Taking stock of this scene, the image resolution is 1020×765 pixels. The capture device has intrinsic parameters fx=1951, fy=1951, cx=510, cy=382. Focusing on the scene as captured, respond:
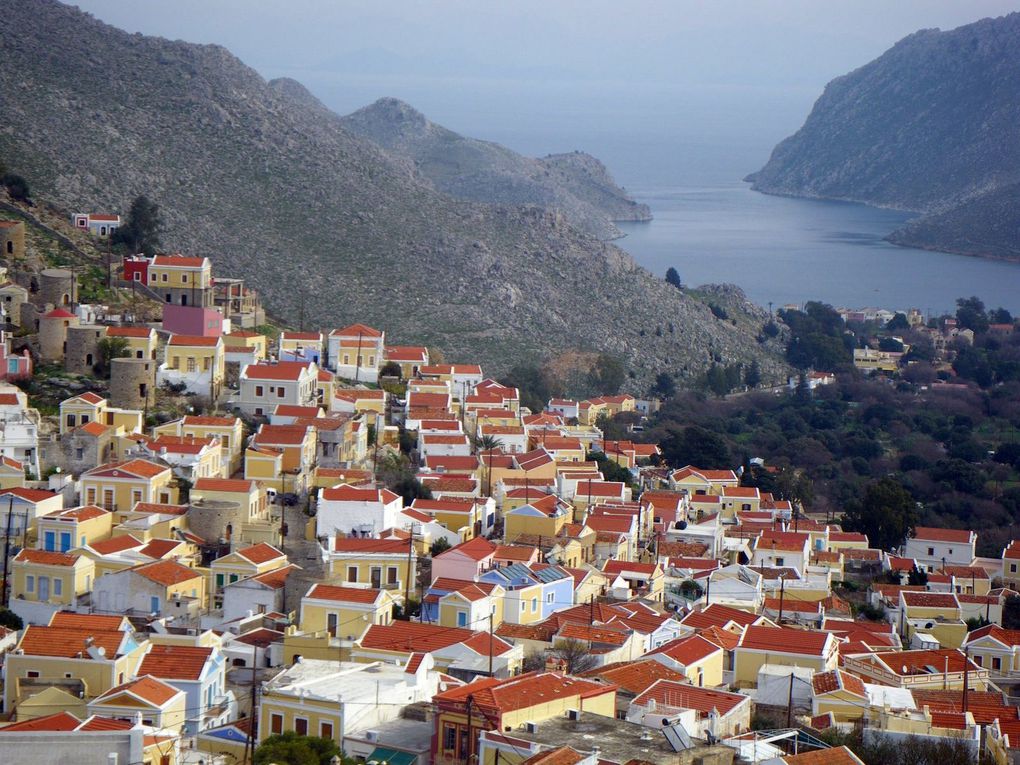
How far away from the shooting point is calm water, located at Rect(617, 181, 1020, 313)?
103m

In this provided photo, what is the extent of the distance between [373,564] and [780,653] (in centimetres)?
564

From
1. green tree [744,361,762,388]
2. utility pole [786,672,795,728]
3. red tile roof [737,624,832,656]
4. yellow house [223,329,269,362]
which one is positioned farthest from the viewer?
green tree [744,361,762,388]

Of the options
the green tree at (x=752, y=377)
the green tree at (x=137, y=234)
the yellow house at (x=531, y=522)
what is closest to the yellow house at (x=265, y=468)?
the yellow house at (x=531, y=522)

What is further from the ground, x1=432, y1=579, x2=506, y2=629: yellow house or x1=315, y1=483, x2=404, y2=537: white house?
x1=315, y1=483, x2=404, y2=537: white house

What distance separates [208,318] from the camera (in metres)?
33.8

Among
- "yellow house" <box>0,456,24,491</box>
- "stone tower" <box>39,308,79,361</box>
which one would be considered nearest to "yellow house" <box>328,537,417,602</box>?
"yellow house" <box>0,456,24,491</box>

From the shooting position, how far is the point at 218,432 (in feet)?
98.3

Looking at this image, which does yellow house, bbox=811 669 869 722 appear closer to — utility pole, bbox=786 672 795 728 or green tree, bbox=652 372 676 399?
utility pole, bbox=786 672 795 728

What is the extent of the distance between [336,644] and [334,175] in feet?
135

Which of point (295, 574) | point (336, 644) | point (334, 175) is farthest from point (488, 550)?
point (334, 175)

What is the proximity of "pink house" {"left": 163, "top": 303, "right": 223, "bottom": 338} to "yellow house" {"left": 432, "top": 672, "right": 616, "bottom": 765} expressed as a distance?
15.8 m

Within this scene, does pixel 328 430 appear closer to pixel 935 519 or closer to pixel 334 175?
pixel 935 519

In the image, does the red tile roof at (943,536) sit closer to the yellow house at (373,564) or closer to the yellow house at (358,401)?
the yellow house at (358,401)

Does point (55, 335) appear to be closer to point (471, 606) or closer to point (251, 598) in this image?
point (251, 598)
